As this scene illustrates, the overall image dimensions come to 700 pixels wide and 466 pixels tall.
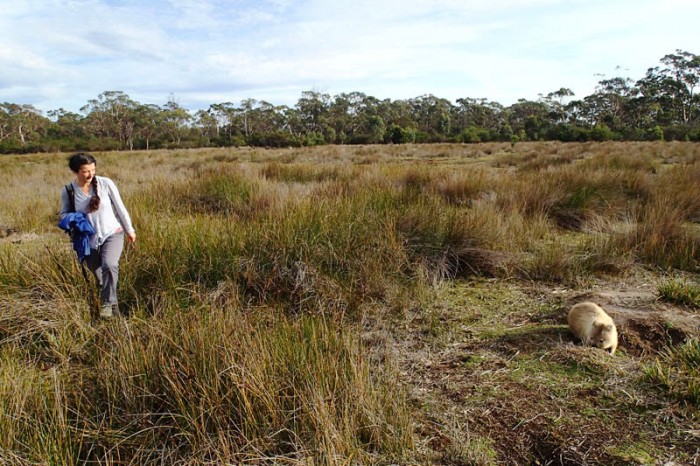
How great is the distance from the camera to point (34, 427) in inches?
78.0

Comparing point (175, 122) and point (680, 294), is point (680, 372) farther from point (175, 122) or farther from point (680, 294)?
point (175, 122)

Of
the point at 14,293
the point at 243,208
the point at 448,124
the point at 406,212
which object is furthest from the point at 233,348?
the point at 448,124

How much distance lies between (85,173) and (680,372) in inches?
182

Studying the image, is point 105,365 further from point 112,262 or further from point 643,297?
point 643,297

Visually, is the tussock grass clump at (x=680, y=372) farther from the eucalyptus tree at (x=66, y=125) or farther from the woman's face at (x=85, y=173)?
the eucalyptus tree at (x=66, y=125)

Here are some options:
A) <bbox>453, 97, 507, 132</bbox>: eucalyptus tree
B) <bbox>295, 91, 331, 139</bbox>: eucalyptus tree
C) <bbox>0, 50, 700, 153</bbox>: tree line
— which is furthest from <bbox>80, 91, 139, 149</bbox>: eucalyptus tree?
<bbox>453, 97, 507, 132</bbox>: eucalyptus tree

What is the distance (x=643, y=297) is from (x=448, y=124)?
6766 centimetres

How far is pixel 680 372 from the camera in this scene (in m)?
2.58

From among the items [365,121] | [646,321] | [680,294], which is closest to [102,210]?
[646,321]

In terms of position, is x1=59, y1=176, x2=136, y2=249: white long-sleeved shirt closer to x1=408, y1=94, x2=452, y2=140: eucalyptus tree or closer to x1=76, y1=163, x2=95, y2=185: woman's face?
x1=76, y1=163, x2=95, y2=185: woman's face

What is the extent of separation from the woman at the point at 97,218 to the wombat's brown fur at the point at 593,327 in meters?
3.60

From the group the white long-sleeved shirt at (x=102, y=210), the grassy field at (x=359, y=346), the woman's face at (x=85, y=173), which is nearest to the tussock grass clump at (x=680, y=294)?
the grassy field at (x=359, y=346)

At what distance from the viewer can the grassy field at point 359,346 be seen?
6.81 ft

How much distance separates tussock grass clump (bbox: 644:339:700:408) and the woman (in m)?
3.90
